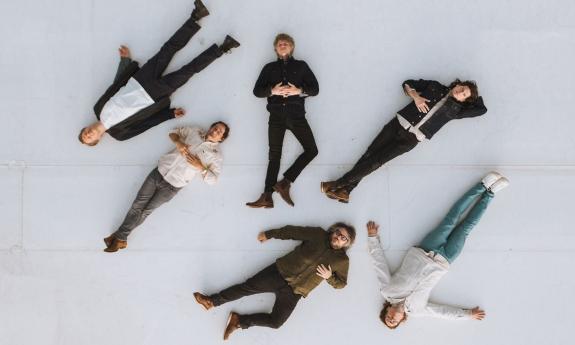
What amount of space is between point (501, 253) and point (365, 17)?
2.60 metres

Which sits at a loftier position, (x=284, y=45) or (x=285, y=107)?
(x=284, y=45)

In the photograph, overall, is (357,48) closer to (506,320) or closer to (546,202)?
(546,202)

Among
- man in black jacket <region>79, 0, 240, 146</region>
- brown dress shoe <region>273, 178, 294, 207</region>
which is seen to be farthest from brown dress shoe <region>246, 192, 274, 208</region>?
man in black jacket <region>79, 0, 240, 146</region>

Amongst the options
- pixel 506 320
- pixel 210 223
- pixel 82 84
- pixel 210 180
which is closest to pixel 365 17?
pixel 210 180

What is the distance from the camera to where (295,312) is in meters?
4.25

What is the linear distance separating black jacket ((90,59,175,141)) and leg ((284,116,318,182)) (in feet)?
3.70

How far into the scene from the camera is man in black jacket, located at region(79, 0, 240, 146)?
12.8ft

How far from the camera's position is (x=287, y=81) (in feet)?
12.8

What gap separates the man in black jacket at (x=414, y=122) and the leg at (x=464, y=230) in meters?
0.82

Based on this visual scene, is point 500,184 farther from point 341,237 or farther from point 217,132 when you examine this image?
point 217,132

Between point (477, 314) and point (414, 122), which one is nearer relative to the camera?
point (414, 122)

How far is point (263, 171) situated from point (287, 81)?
869mm

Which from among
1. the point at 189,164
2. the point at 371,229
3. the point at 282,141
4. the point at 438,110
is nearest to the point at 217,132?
the point at 189,164

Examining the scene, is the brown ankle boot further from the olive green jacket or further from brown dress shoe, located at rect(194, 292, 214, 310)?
the olive green jacket
